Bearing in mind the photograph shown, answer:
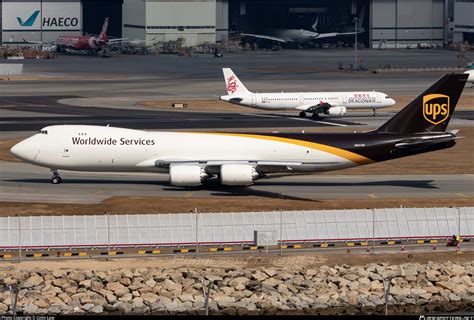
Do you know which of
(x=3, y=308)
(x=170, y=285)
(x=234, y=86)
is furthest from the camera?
(x=234, y=86)

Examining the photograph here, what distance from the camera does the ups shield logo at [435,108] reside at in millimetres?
84188

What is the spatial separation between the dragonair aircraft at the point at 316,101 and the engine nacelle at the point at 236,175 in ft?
192

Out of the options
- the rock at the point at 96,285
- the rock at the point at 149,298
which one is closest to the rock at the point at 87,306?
the rock at the point at 96,285

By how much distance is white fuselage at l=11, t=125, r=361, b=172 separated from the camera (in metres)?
82.6

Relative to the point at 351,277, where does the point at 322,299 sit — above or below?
below

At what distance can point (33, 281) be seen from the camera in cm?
5606

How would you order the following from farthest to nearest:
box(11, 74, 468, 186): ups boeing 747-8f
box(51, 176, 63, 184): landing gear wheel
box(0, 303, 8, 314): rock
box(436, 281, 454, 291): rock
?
1. box(51, 176, 63, 184): landing gear wheel
2. box(11, 74, 468, 186): ups boeing 747-8f
3. box(436, 281, 454, 291): rock
4. box(0, 303, 8, 314): rock

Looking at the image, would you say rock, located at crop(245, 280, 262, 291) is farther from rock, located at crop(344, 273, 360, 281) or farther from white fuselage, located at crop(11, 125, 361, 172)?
white fuselage, located at crop(11, 125, 361, 172)

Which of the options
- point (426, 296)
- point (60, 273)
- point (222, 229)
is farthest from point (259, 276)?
point (60, 273)

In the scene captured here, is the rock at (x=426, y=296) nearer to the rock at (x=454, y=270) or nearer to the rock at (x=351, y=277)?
the rock at (x=454, y=270)

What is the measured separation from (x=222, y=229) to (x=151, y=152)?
20.1 meters

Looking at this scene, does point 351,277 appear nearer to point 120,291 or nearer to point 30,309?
point 120,291

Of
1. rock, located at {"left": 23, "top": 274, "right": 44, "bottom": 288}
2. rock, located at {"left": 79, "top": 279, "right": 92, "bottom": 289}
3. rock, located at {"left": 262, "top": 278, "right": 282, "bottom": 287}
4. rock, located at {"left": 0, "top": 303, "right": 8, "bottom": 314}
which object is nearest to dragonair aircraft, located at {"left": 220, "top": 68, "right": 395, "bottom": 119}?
→ rock, located at {"left": 262, "top": 278, "right": 282, "bottom": 287}

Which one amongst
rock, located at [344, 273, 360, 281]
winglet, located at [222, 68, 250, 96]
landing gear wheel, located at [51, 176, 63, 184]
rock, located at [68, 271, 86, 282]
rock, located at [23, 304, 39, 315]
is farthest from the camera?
winglet, located at [222, 68, 250, 96]
